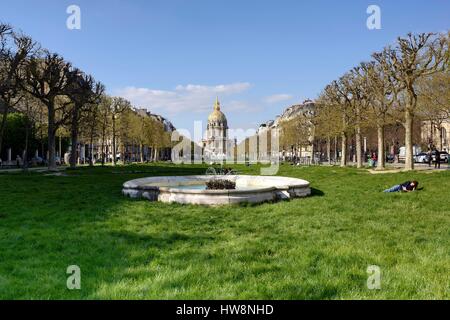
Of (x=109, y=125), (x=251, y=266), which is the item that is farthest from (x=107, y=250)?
(x=109, y=125)

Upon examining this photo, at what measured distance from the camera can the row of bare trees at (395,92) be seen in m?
33.2

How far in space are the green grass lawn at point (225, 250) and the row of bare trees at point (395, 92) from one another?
20.9 metres

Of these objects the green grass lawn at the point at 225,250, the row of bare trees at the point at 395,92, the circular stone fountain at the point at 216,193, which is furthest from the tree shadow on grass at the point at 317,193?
the row of bare trees at the point at 395,92

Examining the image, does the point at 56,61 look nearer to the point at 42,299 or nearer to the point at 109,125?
the point at 109,125

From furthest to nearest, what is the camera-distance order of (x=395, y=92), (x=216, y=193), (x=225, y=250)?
(x=395, y=92)
(x=216, y=193)
(x=225, y=250)

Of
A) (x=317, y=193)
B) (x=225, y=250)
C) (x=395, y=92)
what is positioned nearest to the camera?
(x=225, y=250)

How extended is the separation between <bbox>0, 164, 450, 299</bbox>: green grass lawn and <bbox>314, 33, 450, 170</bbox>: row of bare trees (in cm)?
2090

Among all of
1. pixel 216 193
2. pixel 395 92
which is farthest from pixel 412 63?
pixel 216 193

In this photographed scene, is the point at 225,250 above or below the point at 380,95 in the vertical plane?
below

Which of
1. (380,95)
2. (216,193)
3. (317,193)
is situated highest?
(380,95)

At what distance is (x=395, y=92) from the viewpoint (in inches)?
1462

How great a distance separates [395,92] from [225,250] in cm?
3354

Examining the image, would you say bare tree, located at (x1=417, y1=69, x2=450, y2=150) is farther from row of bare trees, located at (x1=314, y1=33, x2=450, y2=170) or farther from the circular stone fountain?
the circular stone fountain

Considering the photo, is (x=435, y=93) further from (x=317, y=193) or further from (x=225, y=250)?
(x=225, y=250)
